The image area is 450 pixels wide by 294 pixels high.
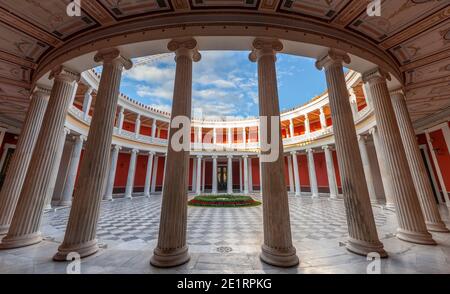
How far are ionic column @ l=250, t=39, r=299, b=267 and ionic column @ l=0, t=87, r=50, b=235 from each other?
7388 millimetres

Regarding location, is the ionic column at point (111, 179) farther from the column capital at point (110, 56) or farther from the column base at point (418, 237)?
the column base at point (418, 237)

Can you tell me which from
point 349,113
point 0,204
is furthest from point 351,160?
point 0,204

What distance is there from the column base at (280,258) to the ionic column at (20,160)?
7517 mm

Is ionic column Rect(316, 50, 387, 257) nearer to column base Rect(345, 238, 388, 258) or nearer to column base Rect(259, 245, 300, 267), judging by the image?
column base Rect(345, 238, 388, 258)

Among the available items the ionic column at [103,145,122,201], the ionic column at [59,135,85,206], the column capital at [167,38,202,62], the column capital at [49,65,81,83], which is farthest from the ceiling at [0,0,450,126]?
the ionic column at [103,145,122,201]

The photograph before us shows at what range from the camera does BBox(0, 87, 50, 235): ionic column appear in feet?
16.8

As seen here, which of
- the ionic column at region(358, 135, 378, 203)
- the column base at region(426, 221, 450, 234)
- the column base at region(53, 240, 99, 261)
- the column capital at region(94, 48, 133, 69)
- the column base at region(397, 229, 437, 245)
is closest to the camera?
the column base at region(53, 240, 99, 261)

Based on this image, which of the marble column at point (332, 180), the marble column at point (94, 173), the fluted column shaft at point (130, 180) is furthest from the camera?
the fluted column shaft at point (130, 180)

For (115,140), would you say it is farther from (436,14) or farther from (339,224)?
(436,14)

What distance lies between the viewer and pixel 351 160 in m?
4.06

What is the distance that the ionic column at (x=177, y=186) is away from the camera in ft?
10.7

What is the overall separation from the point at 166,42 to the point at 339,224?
8837mm

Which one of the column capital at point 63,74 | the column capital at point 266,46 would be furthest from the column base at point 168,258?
the column capital at point 63,74
